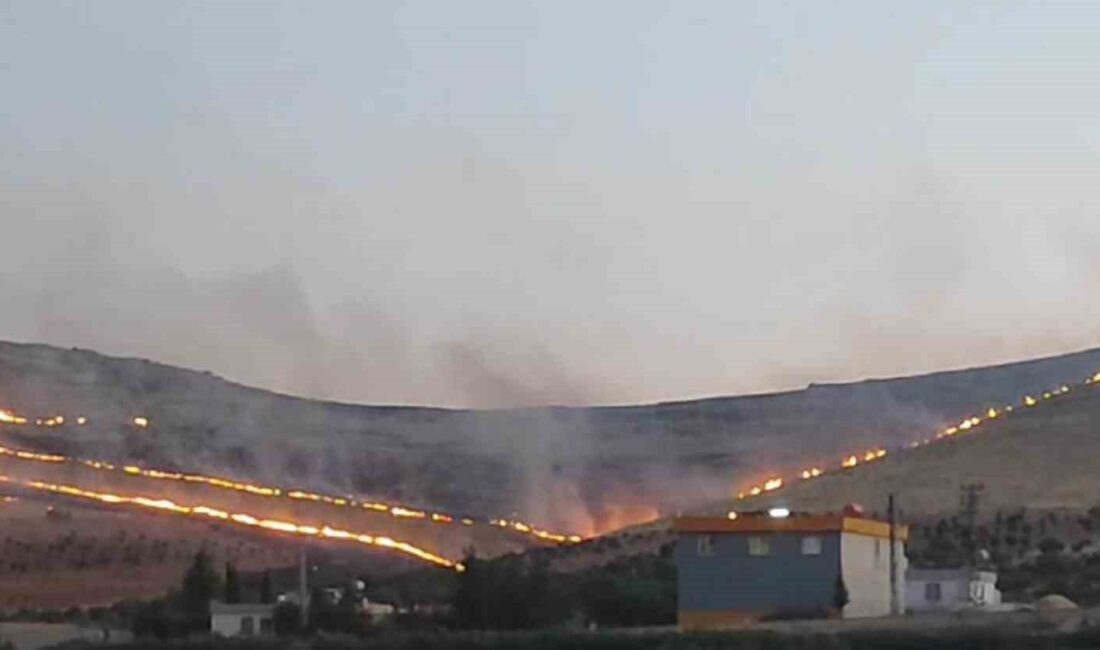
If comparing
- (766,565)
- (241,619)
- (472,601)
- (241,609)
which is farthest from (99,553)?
(766,565)

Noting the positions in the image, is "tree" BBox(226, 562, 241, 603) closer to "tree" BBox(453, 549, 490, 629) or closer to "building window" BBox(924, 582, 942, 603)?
"tree" BBox(453, 549, 490, 629)

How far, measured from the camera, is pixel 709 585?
70.8 metres

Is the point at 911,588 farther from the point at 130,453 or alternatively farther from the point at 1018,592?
the point at 130,453

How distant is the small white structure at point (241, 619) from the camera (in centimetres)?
7325

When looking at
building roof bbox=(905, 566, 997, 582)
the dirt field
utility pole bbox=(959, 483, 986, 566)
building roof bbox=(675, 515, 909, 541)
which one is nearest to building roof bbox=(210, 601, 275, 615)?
building roof bbox=(675, 515, 909, 541)

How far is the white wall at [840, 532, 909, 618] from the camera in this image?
70562 mm

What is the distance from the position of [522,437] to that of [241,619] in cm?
10813

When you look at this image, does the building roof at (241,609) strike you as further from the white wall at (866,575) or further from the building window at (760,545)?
the white wall at (866,575)

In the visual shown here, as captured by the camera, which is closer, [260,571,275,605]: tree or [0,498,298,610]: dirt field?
[260,571,275,605]: tree

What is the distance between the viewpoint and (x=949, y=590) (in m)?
74.8

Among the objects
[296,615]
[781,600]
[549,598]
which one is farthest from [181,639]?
[781,600]

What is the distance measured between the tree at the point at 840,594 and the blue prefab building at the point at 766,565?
4 cm

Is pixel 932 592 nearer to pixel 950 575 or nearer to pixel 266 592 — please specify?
pixel 950 575

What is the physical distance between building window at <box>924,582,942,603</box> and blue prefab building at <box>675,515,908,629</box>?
157 inches
